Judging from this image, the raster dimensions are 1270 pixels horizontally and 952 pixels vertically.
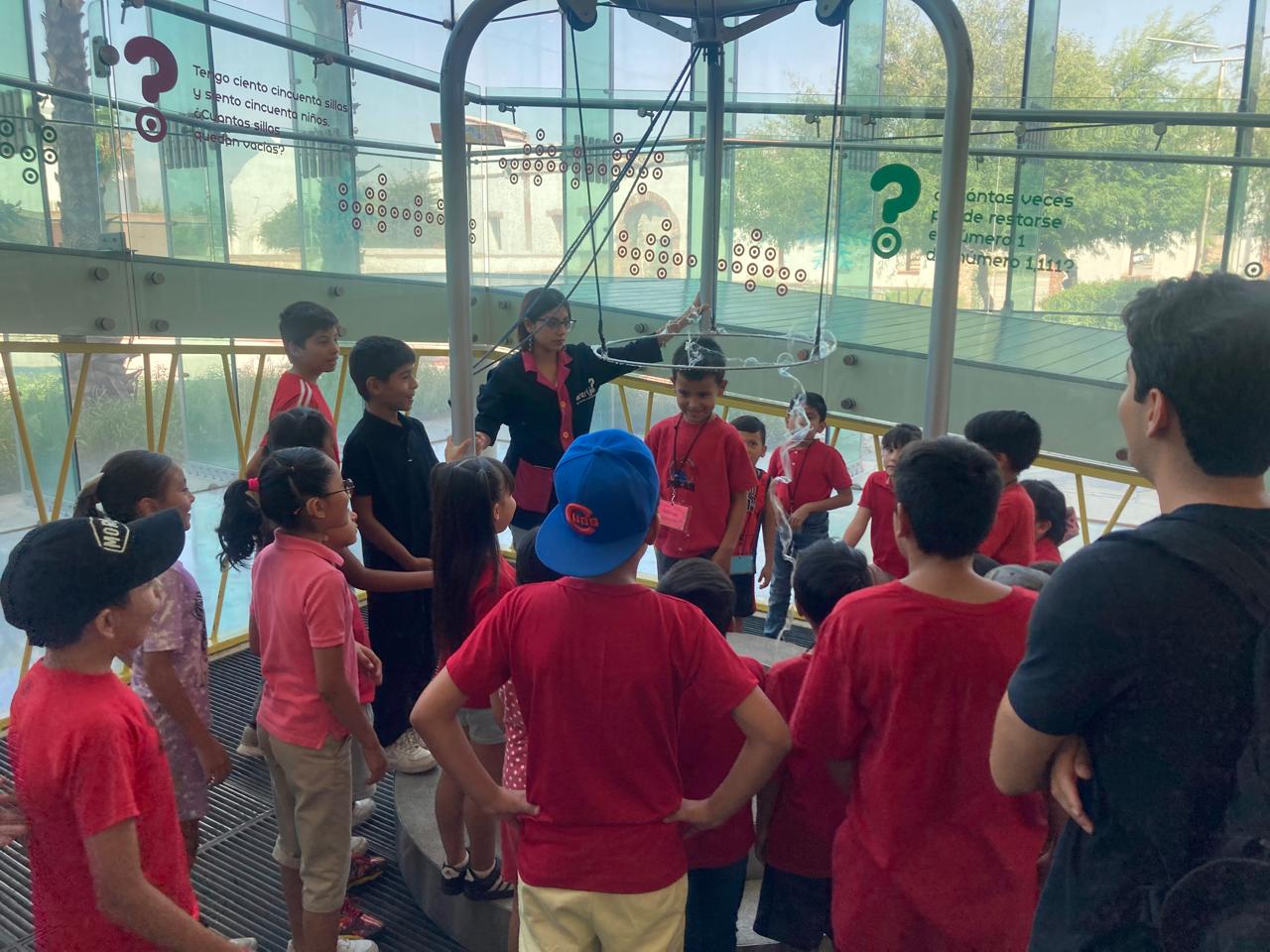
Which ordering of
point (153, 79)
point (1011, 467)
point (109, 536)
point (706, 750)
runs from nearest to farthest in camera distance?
1. point (109, 536)
2. point (706, 750)
3. point (1011, 467)
4. point (153, 79)

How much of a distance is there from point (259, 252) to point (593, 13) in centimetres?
273

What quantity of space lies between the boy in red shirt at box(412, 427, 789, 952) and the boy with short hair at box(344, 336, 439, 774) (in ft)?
4.25

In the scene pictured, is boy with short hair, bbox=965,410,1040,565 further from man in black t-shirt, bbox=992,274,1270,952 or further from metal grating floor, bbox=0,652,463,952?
metal grating floor, bbox=0,652,463,952

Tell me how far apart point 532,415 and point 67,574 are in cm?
206

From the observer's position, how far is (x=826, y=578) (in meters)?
1.95

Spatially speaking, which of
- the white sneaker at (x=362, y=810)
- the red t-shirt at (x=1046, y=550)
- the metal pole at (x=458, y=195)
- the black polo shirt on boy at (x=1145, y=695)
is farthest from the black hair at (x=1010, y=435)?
the white sneaker at (x=362, y=810)

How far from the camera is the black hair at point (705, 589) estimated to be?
6.43 ft

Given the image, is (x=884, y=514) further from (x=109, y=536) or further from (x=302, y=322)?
(x=109, y=536)

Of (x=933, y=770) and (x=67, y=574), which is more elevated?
(x=67, y=574)

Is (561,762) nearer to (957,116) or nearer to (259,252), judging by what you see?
(957,116)

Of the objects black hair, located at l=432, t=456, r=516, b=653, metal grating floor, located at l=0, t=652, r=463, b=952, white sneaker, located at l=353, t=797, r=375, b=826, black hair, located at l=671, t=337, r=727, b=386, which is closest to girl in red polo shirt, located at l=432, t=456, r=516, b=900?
black hair, located at l=432, t=456, r=516, b=653

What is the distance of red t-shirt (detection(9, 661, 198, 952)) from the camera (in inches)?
51.9

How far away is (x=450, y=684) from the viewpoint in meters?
1.52

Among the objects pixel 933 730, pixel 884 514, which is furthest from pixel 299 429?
pixel 884 514
